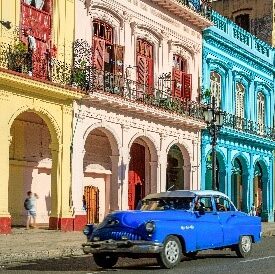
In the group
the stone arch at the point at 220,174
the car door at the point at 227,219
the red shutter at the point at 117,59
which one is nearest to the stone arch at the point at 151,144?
the red shutter at the point at 117,59

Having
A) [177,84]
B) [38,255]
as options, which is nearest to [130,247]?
[38,255]

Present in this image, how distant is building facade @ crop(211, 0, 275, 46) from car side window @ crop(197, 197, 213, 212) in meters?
22.6

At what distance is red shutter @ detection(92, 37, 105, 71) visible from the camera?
22141 millimetres

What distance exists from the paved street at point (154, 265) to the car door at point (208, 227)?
366mm

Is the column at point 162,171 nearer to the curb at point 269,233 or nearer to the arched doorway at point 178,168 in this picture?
the arched doorway at point 178,168

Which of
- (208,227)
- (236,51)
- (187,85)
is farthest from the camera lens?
(236,51)

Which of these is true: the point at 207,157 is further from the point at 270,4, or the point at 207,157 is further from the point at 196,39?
the point at 270,4

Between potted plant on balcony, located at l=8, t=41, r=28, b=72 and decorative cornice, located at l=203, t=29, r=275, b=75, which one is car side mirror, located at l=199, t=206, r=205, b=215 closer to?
potted plant on balcony, located at l=8, t=41, r=28, b=72

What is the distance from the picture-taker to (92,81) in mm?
21141

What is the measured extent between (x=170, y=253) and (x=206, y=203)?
199 centimetres

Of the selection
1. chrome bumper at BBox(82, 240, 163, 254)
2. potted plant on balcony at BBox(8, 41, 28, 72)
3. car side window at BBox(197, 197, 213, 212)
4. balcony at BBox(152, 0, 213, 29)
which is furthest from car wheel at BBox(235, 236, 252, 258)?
balcony at BBox(152, 0, 213, 29)

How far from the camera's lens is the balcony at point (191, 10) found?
25453 mm

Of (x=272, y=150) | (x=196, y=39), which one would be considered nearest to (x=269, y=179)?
(x=272, y=150)

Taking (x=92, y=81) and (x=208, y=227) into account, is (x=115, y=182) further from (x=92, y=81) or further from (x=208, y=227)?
(x=208, y=227)
